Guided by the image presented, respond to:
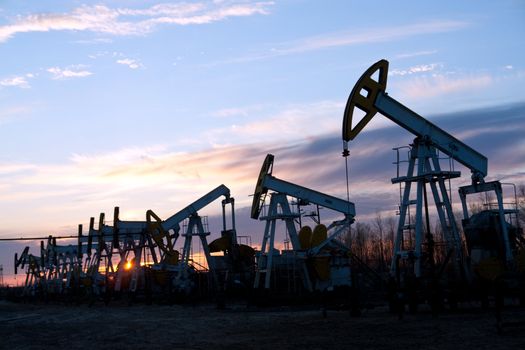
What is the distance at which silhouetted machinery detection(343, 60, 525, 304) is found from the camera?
1886 centimetres

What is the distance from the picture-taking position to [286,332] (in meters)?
15.6

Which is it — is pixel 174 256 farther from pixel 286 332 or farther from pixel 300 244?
pixel 286 332

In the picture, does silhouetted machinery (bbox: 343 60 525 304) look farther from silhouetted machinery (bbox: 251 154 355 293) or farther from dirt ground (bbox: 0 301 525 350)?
silhouetted machinery (bbox: 251 154 355 293)

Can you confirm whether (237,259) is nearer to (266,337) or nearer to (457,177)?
(457,177)

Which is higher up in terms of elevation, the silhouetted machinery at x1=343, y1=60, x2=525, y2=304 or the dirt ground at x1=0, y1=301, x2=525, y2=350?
the silhouetted machinery at x1=343, y1=60, x2=525, y2=304

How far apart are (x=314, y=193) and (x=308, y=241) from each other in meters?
1.80

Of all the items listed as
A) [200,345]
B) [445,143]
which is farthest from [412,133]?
[200,345]

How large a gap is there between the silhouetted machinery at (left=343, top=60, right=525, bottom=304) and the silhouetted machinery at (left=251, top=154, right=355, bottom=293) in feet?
21.7

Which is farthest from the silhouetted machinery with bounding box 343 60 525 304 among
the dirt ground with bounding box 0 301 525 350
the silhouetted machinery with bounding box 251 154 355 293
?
the silhouetted machinery with bounding box 251 154 355 293

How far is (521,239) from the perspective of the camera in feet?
65.8

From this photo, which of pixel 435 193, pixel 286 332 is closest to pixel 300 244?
pixel 435 193

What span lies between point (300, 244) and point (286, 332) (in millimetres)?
11361

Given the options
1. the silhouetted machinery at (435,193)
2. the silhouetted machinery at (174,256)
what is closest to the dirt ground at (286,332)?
the silhouetted machinery at (435,193)

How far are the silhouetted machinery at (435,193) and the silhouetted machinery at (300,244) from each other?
21.7 feet
